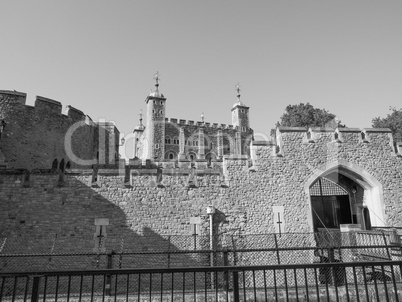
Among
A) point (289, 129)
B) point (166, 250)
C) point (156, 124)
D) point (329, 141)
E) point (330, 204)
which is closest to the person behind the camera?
point (166, 250)

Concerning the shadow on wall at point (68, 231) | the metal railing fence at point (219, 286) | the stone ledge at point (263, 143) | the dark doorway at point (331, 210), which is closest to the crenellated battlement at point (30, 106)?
the shadow on wall at point (68, 231)

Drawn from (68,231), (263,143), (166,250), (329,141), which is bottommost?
(166,250)

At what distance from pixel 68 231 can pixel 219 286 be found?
604cm

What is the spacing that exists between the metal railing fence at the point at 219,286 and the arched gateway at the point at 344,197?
3.82 meters

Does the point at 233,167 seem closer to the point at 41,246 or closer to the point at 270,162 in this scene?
the point at 270,162

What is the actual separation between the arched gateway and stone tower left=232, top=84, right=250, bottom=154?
38.5 metres

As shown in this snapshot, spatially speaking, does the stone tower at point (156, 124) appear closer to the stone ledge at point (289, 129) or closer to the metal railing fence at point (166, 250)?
the stone ledge at point (289, 129)

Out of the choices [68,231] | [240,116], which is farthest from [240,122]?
[68,231]

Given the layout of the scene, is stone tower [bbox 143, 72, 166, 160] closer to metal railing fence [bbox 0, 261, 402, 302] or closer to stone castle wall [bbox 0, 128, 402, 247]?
stone castle wall [bbox 0, 128, 402, 247]

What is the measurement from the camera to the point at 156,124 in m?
48.5

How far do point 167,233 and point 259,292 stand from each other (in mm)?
5301

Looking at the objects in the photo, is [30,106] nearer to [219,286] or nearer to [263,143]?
[263,143]

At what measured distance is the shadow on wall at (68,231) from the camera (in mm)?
10531

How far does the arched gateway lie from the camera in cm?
1298
